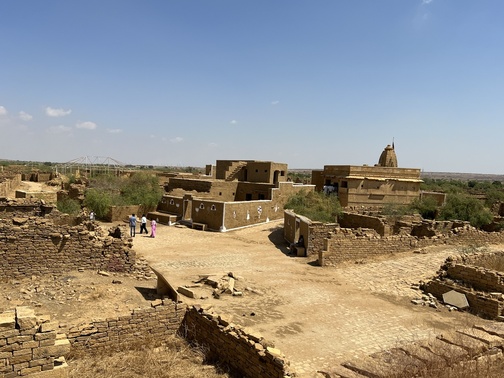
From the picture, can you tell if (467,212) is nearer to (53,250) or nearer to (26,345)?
(53,250)

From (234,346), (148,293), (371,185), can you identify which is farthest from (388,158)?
(234,346)

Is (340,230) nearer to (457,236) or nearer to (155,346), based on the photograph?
(457,236)

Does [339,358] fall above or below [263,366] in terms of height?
below

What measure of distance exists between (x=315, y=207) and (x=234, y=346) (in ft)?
55.0

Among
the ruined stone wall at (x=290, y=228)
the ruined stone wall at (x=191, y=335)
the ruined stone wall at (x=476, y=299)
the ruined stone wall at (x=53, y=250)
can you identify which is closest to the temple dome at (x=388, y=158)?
the ruined stone wall at (x=290, y=228)

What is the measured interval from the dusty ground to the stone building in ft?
52.4

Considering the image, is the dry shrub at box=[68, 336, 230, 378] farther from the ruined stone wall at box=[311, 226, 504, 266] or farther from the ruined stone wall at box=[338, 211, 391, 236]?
the ruined stone wall at box=[338, 211, 391, 236]

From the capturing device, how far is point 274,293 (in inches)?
398

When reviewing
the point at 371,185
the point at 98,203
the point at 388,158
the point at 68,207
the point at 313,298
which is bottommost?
the point at 313,298

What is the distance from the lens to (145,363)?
5684mm

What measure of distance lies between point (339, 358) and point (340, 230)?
27.6ft

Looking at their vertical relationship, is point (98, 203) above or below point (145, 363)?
above

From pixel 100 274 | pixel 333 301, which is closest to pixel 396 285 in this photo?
pixel 333 301

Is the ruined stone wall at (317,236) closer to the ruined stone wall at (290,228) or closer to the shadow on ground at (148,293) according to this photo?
the ruined stone wall at (290,228)
